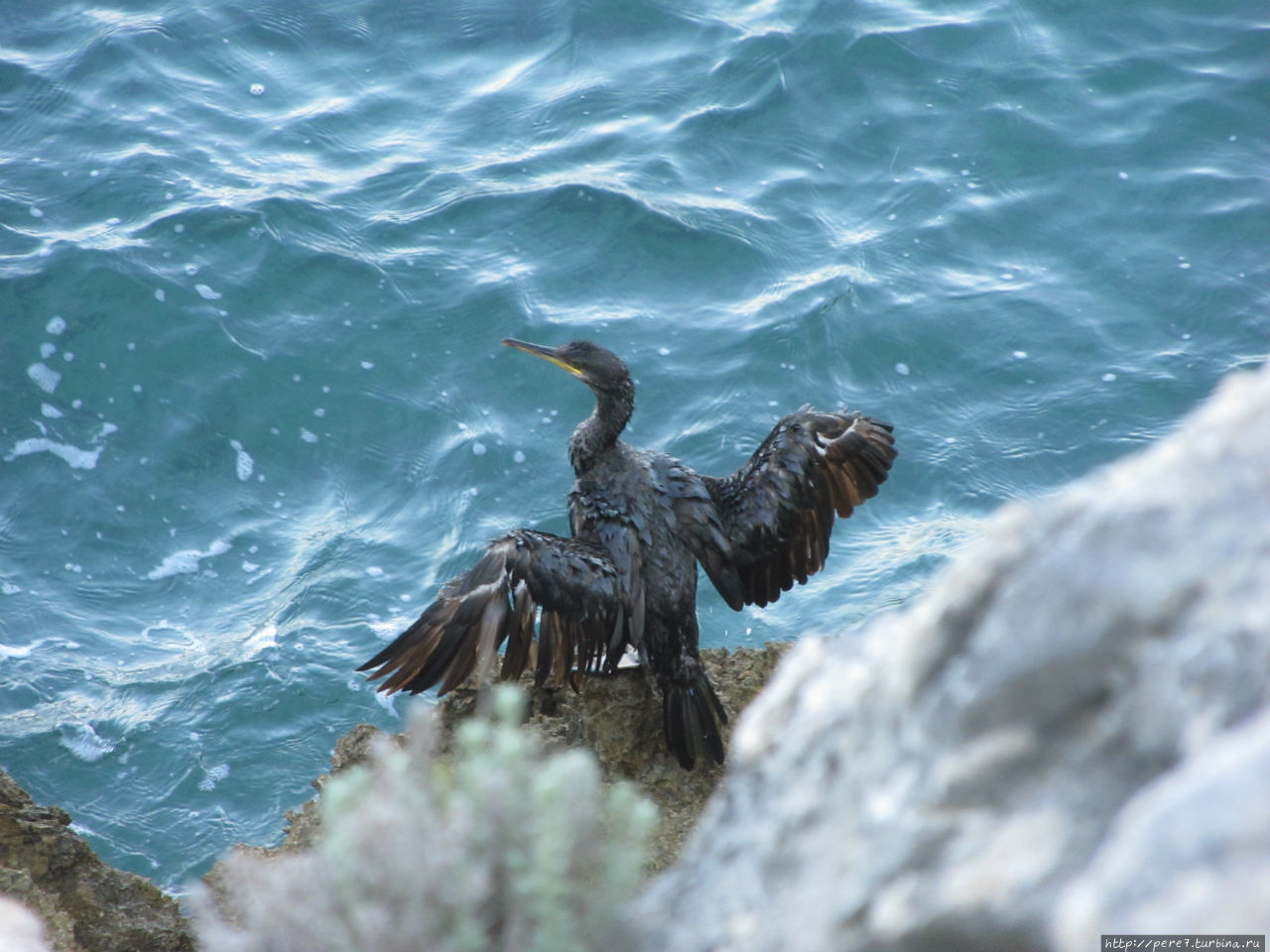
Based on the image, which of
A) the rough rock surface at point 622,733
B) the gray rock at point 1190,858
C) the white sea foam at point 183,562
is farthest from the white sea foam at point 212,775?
the gray rock at point 1190,858

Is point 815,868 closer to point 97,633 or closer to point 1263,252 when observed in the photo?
point 97,633

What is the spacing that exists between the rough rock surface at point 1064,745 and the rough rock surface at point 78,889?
2.50 metres

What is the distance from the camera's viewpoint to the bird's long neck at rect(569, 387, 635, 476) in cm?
557

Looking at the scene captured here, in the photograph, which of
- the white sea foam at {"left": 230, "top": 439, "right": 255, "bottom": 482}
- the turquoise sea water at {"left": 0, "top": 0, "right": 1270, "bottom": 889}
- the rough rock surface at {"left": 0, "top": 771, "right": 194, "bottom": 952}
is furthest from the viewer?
the white sea foam at {"left": 230, "top": 439, "right": 255, "bottom": 482}

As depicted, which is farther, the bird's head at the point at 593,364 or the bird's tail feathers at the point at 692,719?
Answer: the bird's head at the point at 593,364

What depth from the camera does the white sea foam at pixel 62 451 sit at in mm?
7328

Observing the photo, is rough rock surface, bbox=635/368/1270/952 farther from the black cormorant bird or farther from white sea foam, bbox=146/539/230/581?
white sea foam, bbox=146/539/230/581

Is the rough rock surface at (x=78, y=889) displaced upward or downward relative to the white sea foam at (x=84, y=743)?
downward

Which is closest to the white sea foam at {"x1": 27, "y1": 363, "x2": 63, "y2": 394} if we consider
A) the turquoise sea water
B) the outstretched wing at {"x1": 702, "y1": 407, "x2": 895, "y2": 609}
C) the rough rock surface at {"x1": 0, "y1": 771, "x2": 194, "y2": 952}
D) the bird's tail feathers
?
the turquoise sea water

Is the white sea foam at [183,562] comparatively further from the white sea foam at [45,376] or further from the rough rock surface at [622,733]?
the rough rock surface at [622,733]

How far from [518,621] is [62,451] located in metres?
4.11

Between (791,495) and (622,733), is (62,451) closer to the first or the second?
(622,733)

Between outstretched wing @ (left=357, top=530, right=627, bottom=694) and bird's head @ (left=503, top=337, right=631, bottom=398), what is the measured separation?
98 cm

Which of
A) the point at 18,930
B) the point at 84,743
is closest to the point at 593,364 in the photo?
the point at 84,743
